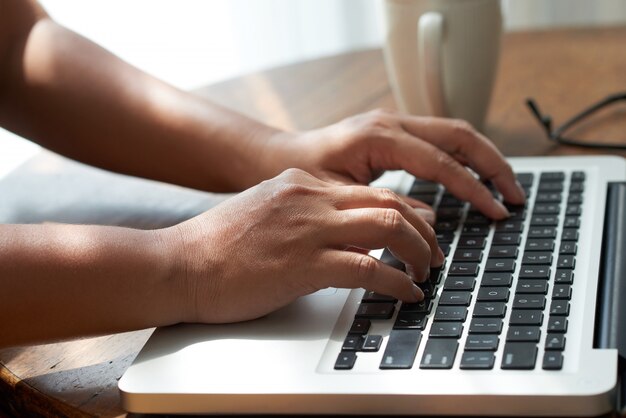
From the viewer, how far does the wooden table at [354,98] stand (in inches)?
26.0

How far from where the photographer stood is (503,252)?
28.4 inches

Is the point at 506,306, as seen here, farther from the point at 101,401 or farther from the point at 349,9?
the point at 349,9

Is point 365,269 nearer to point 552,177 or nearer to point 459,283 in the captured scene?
point 459,283

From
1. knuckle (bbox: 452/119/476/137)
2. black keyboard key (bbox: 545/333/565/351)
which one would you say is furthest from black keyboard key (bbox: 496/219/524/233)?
black keyboard key (bbox: 545/333/565/351)

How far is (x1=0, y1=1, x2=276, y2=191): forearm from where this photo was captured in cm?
93

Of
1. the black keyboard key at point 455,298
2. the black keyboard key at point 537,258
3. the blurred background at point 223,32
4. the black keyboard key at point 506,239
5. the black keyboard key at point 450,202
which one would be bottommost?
the blurred background at point 223,32

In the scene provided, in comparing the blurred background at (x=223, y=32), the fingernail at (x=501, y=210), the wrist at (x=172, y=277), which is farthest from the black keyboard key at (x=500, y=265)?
the blurred background at (x=223, y=32)

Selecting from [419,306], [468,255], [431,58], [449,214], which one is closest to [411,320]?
[419,306]

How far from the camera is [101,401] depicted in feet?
2.00

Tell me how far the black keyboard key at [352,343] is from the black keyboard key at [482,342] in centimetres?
7

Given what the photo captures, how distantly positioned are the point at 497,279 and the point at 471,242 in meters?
0.09

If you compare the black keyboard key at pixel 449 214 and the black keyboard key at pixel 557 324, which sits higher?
the black keyboard key at pixel 557 324

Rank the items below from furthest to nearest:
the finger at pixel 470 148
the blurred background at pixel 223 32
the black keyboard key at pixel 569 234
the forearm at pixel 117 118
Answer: the blurred background at pixel 223 32, the forearm at pixel 117 118, the finger at pixel 470 148, the black keyboard key at pixel 569 234

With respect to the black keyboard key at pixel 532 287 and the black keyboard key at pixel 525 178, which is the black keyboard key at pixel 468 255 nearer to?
the black keyboard key at pixel 532 287
